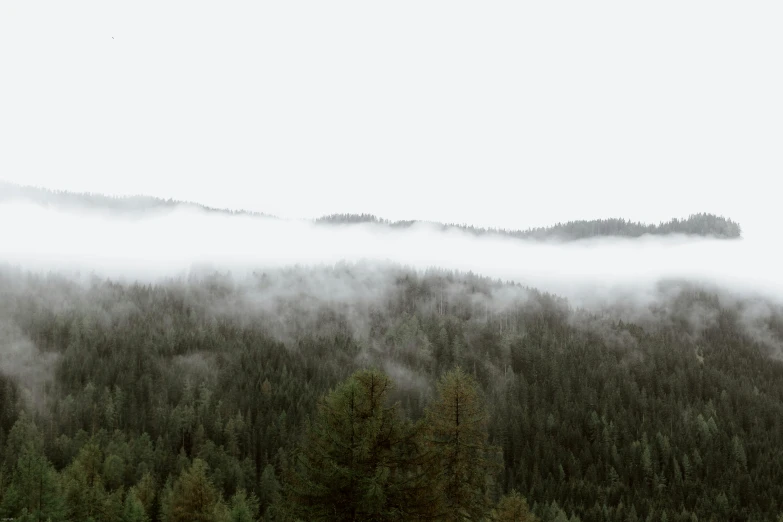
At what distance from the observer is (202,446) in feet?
350

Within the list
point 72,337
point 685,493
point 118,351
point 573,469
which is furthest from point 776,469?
point 72,337

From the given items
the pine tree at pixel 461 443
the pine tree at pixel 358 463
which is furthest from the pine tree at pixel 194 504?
the pine tree at pixel 358 463

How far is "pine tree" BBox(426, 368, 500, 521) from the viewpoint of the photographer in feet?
89.9

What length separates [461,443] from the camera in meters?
27.8

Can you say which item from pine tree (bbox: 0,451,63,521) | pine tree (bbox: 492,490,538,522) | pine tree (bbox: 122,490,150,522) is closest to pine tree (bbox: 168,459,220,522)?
pine tree (bbox: 122,490,150,522)

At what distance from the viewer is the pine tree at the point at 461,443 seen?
89.9ft

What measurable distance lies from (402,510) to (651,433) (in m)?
150

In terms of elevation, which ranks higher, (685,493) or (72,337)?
(72,337)

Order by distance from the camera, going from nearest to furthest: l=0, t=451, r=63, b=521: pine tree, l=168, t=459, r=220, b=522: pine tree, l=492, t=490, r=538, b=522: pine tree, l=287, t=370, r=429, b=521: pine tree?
l=287, t=370, r=429, b=521: pine tree, l=492, t=490, r=538, b=522: pine tree, l=168, t=459, r=220, b=522: pine tree, l=0, t=451, r=63, b=521: pine tree

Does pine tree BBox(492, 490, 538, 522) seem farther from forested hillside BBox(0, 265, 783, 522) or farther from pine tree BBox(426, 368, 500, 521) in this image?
pine tree BBox(426, 368, 500, 521)

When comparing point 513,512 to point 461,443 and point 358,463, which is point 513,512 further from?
point 358,463

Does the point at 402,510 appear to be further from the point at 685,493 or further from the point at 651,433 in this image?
the point at 651,433

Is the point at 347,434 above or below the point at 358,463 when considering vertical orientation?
above

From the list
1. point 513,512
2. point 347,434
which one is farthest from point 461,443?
point 347,434
